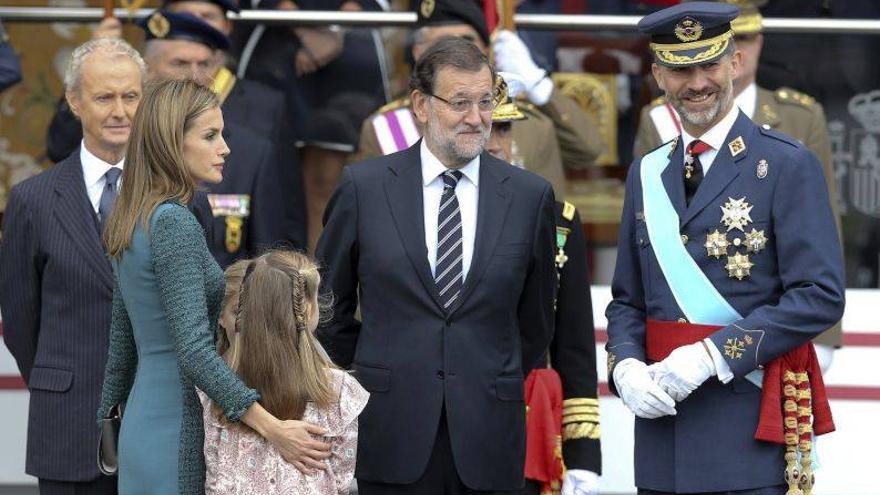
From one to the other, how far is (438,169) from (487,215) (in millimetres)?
202

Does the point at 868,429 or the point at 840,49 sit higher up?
the point at 840,49

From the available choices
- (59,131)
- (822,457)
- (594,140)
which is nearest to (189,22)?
(59,131)

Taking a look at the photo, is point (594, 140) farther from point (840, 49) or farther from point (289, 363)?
point (289, 363)

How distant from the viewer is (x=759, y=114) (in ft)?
21.9

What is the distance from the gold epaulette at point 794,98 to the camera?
675 cm

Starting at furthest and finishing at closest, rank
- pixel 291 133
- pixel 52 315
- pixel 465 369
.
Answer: pixel 291 133 → pixel 52 315 → pixel 465 369

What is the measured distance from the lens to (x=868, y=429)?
714cm

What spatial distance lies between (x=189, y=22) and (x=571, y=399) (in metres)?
2.16

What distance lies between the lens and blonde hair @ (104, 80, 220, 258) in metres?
4.47

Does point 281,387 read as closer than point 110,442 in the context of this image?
Yes

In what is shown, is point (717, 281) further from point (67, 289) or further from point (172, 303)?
point (67, 289)

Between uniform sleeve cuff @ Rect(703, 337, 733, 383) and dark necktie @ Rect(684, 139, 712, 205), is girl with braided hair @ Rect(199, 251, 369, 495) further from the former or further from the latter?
dark necktie @ Rect(684, 139, 712, 205)

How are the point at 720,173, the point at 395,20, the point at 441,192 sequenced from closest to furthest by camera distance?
the point at 720,173
the point at 441,192
the point at 395,20

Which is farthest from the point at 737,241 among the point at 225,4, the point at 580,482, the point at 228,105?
the point at 225,4
